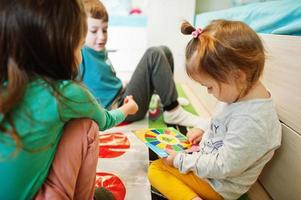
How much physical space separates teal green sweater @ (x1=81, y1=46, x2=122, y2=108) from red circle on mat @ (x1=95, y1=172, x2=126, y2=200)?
36 centimetres

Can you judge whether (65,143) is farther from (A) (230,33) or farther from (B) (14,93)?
(A) (230,33)

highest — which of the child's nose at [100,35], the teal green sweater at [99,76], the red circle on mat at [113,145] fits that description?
the child's nose at [100,35]

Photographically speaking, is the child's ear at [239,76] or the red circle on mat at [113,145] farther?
the red circle on mat at [113,145]

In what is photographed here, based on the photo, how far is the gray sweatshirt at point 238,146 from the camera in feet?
1.93

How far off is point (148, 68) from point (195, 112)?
15.0 inches

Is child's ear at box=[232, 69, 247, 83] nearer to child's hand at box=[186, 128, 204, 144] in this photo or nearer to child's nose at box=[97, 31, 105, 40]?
child's hand at box=[186, 128, 204, 144]

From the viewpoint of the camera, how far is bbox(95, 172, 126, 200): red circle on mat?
0.75 m

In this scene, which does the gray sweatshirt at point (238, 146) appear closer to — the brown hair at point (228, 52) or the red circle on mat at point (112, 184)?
the brown hair at point (228, 52)

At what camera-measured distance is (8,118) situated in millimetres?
451

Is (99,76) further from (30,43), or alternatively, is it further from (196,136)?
(30,43)

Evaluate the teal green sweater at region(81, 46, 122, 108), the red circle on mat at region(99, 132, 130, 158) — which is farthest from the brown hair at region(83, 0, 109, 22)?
the red circle on mat at region(99, 132, 130, 158)

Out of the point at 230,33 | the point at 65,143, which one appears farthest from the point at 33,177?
the point at 230,33

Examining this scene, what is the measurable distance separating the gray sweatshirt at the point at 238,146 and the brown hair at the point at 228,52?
6cm

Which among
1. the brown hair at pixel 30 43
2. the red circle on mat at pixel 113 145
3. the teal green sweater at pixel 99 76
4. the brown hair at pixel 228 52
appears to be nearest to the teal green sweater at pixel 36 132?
the brown hair at pixel 30 43
